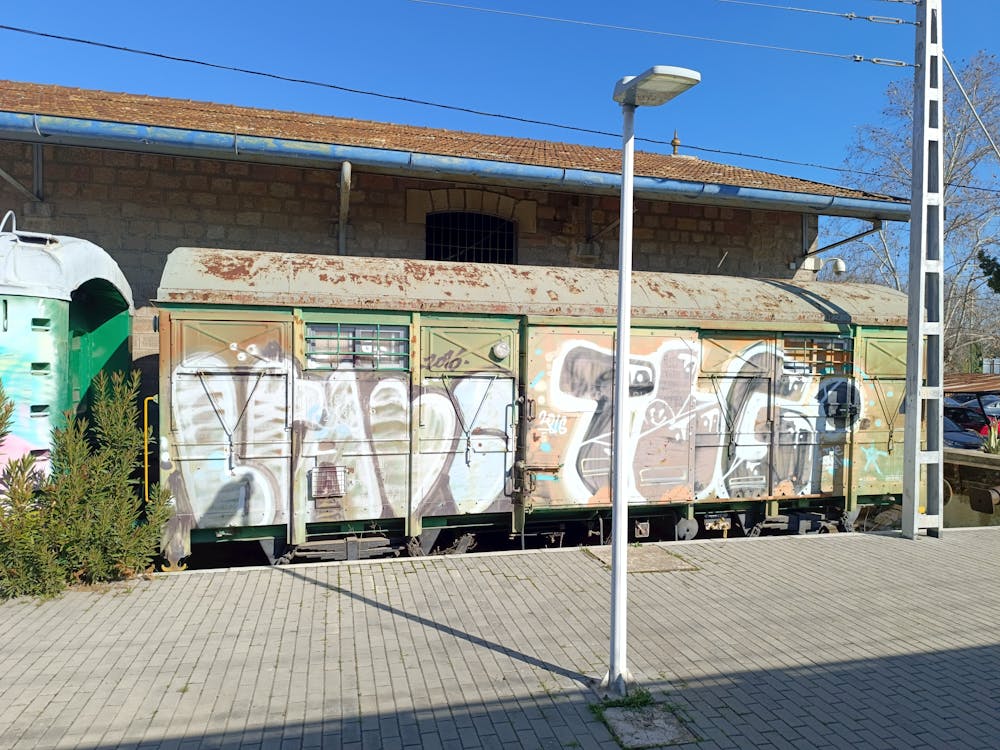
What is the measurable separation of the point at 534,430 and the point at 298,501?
2526 mm

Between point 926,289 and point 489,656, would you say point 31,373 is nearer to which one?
point 489,656

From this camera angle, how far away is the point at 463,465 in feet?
22.7

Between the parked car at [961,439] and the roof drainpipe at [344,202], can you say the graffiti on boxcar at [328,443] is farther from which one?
the parked car at [961,439]

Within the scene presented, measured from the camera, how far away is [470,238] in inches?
433

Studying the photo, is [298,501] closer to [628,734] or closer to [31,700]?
[31,700]

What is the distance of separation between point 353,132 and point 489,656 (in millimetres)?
8881

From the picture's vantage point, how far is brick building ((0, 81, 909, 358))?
8.77 meters

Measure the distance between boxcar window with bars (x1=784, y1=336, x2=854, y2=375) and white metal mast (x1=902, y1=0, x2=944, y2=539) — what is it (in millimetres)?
691

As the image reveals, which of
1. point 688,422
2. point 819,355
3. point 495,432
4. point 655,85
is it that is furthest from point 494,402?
point 819,355

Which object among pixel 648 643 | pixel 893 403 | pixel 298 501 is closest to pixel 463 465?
pixel 298 501

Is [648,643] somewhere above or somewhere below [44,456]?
below

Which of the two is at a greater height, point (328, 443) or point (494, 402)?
point (494, 402)

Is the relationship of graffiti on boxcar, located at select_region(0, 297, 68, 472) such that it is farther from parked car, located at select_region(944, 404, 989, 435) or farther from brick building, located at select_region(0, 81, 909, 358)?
parked car, located at select_region(944, 404, 989, 435)

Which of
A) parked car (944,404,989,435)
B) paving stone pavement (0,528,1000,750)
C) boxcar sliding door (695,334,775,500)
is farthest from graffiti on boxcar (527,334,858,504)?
parked car (944,404,989,435)
